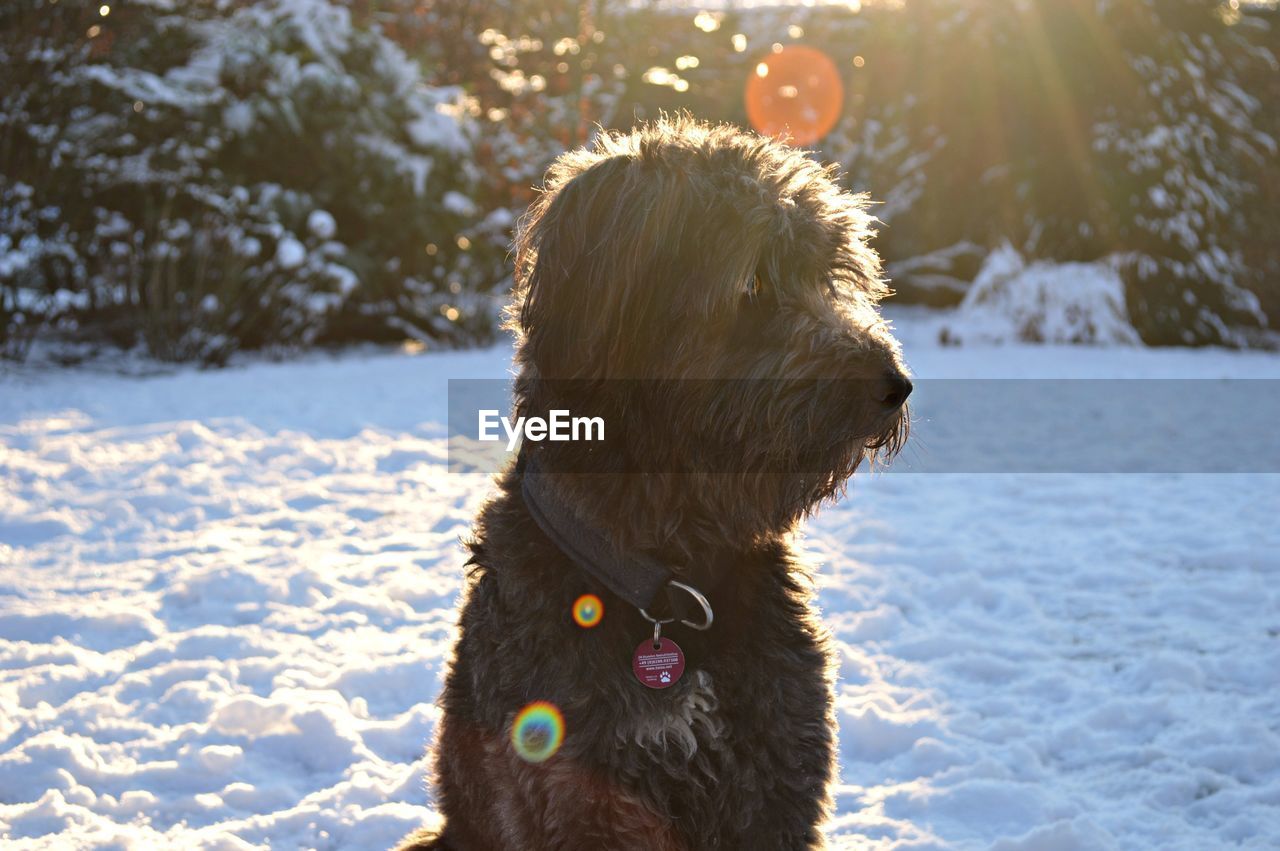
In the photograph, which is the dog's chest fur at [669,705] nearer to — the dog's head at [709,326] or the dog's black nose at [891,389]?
the dog's head at [709,326]

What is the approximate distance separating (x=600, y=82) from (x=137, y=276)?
9634 millimetres

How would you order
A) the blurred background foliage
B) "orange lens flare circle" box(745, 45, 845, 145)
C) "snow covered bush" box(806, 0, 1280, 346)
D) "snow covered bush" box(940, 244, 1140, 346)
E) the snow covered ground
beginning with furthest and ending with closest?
"orange lens flare circle" box(745, 45, 845, 145) → "snow covered bush" box(806, 0, 1280, 346) → "snow covered bush" box(940, 244, 1140, 346) → the blurred background foliage → the snow covered ground

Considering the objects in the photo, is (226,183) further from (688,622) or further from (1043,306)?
(688,622)

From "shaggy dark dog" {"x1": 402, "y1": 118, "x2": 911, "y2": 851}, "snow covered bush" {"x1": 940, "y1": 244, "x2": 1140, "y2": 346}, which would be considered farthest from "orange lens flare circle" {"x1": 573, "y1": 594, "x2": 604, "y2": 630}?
"snow covered bush" {"x1": 940, "y1": 244, "x2": 1140, "y2": 346}

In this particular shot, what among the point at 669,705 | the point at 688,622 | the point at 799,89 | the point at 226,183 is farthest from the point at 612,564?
the point at 799,89

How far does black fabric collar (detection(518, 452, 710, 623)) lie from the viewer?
2.54m

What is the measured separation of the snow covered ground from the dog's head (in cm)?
165

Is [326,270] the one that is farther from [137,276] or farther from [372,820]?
[372,820]

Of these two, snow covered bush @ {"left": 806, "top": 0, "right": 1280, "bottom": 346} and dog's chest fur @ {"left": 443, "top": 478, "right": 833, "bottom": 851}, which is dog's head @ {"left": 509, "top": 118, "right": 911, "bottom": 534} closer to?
dog's chest fur @ {"left": 443, "top": 478, "right": 833, "bottom": 851}

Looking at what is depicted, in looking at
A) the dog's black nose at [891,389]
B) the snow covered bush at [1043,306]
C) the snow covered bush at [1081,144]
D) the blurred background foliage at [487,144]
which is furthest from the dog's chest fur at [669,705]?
the snow covered bush at [1081,144]

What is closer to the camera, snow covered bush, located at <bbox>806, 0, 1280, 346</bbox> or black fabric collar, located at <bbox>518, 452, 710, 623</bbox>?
black fabric collar, located at <bbox>518, 452, 710, 623</bbox>

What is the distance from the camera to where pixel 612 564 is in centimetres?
255

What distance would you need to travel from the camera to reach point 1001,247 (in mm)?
16719

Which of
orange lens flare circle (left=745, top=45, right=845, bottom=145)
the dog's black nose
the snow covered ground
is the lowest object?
the snow covered ground
